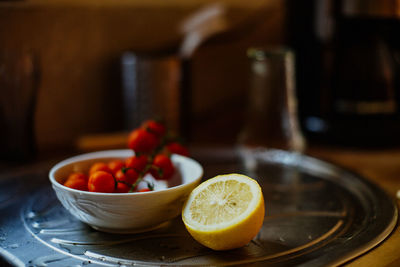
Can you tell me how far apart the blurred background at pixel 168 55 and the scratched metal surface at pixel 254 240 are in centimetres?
21

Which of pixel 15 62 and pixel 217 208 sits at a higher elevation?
pixel 15 62

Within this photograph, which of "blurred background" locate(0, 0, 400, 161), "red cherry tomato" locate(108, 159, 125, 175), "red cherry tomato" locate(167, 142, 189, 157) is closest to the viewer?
"red cherry tomato" locate(108, 159, 125, 175)

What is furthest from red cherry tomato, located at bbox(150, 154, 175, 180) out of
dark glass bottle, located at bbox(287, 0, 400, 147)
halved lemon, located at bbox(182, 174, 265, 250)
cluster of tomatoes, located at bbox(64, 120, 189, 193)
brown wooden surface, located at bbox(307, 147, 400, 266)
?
dark glass bottle, located at bbox(287, 0, 400, 147)

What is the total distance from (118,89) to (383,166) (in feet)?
2.08

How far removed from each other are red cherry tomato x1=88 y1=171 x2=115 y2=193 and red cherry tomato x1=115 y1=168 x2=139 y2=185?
3 centimetres

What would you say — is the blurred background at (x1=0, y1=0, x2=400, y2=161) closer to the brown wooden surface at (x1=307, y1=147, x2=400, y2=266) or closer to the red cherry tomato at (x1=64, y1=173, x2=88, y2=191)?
the brown wooden surface at (x1=307, y1=147, x2=400, y2=266)

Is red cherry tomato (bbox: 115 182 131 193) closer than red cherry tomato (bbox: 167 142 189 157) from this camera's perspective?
Yes

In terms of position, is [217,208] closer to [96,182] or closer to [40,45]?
[96,182]

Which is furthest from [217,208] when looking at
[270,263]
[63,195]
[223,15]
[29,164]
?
[223,15]

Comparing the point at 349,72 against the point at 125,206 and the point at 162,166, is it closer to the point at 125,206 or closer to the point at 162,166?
the point at 162,166

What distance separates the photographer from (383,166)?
101 cm

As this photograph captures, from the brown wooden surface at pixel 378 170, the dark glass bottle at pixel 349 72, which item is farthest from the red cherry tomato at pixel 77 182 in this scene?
the dark glass bottle at pixel 349 72

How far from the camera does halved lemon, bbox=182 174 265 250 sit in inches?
22.6

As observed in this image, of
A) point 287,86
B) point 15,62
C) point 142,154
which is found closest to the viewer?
point 142,154
